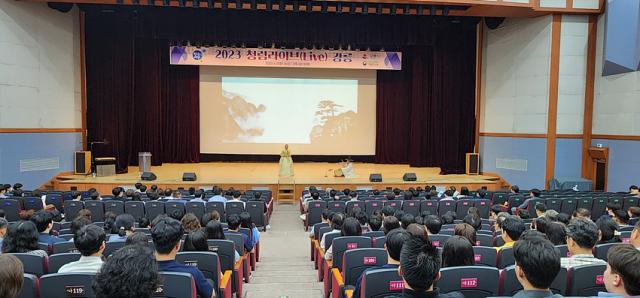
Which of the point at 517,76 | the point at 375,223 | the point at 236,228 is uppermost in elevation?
the point at 517,76

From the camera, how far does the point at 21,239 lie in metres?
3.84

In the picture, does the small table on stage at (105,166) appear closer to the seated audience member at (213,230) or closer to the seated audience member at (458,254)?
the seated audience member at (213,230)

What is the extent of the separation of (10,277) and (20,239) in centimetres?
236

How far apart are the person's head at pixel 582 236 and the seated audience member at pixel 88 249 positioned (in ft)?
12.0

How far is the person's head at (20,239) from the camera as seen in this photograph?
12.6ft

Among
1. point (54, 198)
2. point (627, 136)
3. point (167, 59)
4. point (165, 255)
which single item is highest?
point (167, 59)

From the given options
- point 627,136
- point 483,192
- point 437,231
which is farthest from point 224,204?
point 627,136

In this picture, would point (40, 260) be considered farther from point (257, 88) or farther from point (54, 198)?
point (257, 88)

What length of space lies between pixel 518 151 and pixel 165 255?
14377mm

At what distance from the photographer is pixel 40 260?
11.7ft

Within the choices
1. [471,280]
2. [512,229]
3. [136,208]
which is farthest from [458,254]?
[136,208]

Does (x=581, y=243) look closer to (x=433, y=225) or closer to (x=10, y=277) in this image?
(x=433, y=225)

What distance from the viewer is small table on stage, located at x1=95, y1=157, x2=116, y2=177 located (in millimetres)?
15125

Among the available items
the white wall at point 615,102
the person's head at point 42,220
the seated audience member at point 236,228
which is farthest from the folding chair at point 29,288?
the white wall at point 615,102
